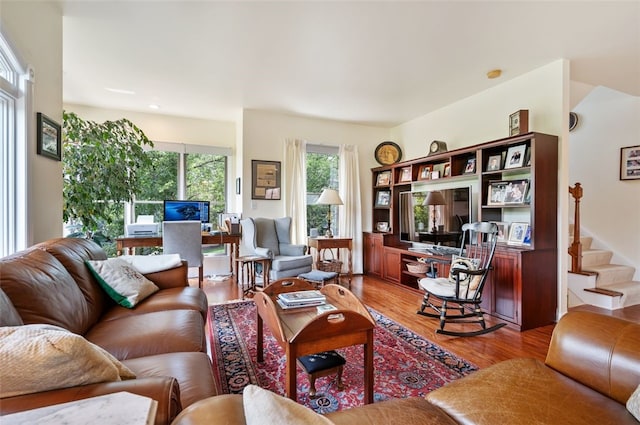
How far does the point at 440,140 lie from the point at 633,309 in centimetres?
290

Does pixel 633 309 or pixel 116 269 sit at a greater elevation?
pixel 116 269

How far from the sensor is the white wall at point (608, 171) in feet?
13.0

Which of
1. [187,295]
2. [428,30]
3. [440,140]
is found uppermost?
[428,30]

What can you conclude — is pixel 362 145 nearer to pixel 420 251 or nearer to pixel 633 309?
pixel 420 251

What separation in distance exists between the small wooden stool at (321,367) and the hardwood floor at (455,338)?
1.02 m

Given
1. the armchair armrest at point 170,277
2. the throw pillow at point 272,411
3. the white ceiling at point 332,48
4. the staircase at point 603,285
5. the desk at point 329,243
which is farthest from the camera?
the desk at point 329,243

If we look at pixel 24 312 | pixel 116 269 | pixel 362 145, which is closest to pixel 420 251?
pixel 362 145

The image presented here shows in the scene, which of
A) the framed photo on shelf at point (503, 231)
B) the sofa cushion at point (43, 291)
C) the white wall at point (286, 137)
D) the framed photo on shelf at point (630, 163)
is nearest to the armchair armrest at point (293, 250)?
the white wall at point (286, 137)

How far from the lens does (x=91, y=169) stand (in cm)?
284

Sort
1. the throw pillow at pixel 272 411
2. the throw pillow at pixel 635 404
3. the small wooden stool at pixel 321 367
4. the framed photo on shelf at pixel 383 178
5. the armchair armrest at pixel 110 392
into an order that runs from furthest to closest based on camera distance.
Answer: the framed photo on shelf at pixel 383 178, the small wooden stool at pixel 321 367, the throw pillow at pixel 635 404, the armchair armrest at pixel 110 392, the throw pillow at pixel 272 411

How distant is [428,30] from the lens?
2.42 m

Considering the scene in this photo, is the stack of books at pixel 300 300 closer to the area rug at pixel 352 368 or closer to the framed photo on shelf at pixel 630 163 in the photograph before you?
the area rug at pixel 352 368

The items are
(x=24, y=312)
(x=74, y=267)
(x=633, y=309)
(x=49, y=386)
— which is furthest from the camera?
(x=633, y=309)

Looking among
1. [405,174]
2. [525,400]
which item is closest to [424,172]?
[405,174]
